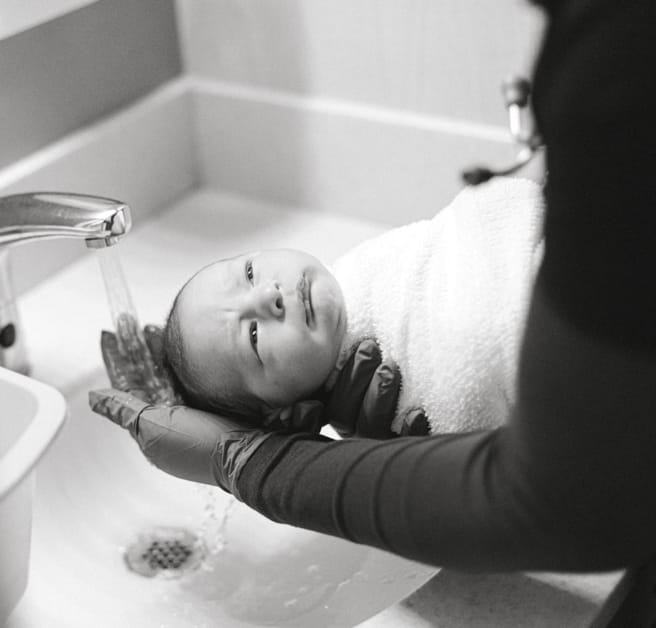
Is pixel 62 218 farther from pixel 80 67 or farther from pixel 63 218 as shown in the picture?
pixel 80 67

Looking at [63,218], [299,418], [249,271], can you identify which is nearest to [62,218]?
[63,218]

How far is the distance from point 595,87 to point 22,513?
1.83 ft

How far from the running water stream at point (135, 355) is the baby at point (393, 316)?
0.07 m

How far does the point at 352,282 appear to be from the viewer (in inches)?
36.6

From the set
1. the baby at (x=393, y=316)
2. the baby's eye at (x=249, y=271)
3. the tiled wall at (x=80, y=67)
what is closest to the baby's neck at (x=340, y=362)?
the baby at (x=393, y=316)

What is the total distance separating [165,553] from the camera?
3.23 feet

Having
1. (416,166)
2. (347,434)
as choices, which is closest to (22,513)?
(347,434)

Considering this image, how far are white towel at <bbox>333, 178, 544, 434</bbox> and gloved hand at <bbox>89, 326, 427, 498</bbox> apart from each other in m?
0.02

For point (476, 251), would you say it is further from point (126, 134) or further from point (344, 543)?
point (126, 134)

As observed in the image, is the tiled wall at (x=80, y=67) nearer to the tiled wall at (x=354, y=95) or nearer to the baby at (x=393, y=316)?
the tiled wall at (x=354, y=95)

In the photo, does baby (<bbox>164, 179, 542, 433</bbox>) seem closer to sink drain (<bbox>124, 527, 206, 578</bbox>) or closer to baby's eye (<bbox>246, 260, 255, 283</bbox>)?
baby's eye (<bbox>246, 260, 255, 283</bbox>)

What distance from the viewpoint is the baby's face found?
2.83 feet

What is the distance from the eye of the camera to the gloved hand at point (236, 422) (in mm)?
817

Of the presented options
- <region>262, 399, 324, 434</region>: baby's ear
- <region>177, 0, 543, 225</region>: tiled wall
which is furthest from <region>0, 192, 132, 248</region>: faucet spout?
<region>177, 0, 543, 225</region>: tiled wall
